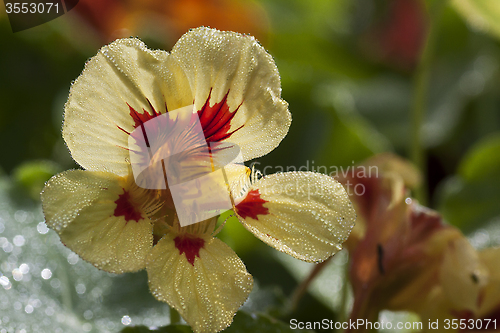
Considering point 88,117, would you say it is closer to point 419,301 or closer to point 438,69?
point 419,301

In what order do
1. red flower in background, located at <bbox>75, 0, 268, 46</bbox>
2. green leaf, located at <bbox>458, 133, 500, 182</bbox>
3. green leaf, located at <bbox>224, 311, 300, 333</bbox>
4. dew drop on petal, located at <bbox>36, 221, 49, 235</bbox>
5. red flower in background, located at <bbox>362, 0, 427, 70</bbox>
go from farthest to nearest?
1. red flower in background, located at <bbox>362, 0, 427, 70</bbox>
2. red flower in background, located at <bbox>75, 0, 268, 46</bbox>
3. green leaf, located at <bbox>458, 133, 500, 182</bbox>
4. dew drop on petal, located at <bbox>36, 221, 49, 235</bbox>
5. green leaf, located at <bbox>224, 311, 300, 333</bbox>

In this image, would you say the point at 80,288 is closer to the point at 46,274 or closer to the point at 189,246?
the point at 46,274

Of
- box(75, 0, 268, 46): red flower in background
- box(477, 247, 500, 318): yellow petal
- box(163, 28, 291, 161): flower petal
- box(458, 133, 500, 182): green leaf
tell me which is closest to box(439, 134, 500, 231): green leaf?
box(458, 133, 500, 182): green leaf

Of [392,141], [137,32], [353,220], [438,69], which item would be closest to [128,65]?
[353,220]

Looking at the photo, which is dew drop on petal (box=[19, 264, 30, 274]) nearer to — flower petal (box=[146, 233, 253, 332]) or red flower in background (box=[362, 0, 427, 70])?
flower petal (box=[146, 233, 253, 332])

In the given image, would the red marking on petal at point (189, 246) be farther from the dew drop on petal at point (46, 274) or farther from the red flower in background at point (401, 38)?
the red flower in background at point (401, 38)

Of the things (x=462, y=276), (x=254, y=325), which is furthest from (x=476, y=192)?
(x=254, y=325)
